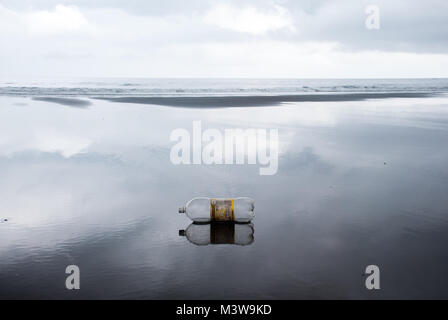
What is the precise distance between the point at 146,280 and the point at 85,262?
104cm

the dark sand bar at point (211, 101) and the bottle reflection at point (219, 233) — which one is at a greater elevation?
the dark sand bar at point (211, 101)

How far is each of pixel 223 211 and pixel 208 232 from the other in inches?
19.4

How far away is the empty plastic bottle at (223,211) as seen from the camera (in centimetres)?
647

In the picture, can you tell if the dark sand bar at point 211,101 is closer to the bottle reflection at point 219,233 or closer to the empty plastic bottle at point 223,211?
the empty plastic bottle at point 223,211

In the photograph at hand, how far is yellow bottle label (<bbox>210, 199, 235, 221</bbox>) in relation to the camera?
6461 millimetres

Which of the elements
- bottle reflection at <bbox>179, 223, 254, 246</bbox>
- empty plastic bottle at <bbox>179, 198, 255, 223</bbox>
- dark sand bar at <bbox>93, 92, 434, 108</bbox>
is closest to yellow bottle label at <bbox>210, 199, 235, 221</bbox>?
empty plastic bottle at <bbox>179, 198, 255, 223</bbox>

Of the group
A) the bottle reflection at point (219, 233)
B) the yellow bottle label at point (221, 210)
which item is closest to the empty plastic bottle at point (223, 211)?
the yellow bottle label at point (221, 210)

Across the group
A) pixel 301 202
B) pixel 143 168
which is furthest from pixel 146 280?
pixel 143 168

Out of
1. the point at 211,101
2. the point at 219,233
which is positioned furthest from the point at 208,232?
the point at 211,101

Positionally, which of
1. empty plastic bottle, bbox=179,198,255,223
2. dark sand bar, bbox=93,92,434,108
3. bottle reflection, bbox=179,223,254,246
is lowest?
bottle reflection, bbox=179,223,254,246

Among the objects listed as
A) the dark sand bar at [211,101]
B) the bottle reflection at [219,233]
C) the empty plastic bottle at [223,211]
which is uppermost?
the dark sand bar at [211,101]

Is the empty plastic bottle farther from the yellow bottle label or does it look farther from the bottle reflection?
the bottle reflection

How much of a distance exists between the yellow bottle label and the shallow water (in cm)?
50
